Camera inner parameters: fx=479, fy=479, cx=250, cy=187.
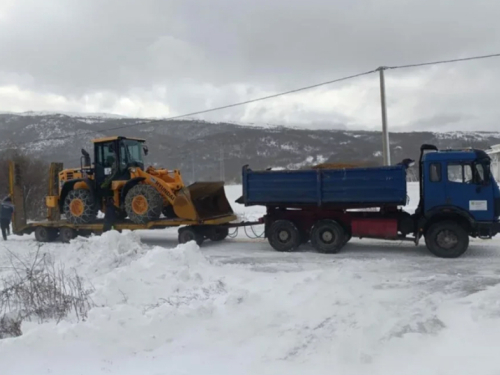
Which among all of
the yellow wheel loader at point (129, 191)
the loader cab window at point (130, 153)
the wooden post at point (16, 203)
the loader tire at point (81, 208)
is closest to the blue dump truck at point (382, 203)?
the yellow wheel loader at point (129, 191)

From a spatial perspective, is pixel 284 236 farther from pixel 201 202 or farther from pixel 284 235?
pixel 201 202

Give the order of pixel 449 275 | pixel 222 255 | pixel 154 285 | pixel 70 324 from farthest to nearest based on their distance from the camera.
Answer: pixel 222 255 < pixel 449 275 < pixel 154 285 < pixel 70 324

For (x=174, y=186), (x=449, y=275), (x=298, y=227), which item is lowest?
(x=449, y=275)

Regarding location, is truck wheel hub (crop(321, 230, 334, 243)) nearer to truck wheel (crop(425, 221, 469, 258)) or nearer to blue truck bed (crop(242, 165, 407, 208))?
blue truck bed (crop(242, 165, 407, 208))

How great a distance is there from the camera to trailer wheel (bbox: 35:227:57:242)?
1556 centimetres

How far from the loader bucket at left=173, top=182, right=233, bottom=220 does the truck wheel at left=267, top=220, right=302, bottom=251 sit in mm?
2083

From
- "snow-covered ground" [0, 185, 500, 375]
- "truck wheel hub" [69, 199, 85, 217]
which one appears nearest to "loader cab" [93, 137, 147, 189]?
"truck wheel hub" [69, 199, 85, 217]

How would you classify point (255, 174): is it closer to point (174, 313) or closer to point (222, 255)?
point (222, 255)

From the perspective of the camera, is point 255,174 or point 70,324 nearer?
point 70,324

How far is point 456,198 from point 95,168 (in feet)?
33.9

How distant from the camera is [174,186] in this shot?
14039 millimetres

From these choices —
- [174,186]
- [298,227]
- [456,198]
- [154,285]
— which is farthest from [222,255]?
[456,198]

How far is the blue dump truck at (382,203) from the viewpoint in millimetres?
10438

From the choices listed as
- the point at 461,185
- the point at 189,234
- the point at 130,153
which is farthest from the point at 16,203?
the point at 461,185
